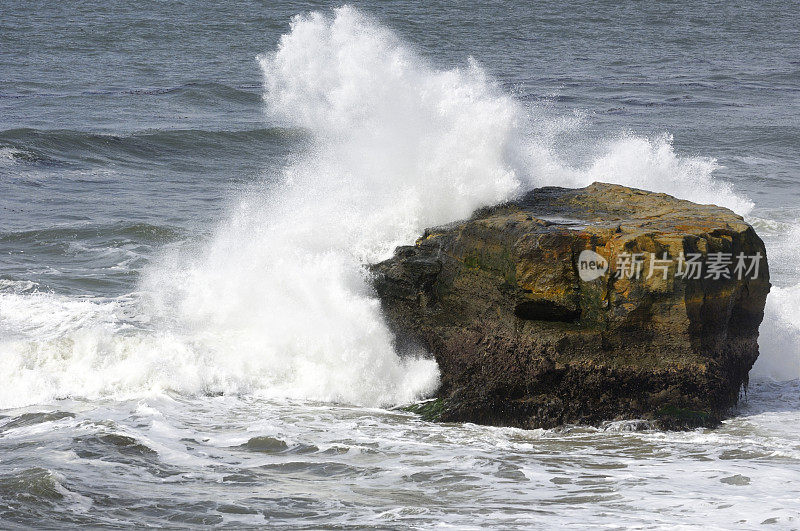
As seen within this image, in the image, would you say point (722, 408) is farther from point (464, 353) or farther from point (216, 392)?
point (216, 392)

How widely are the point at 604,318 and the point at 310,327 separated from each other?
96.2 inches

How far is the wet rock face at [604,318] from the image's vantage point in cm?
550

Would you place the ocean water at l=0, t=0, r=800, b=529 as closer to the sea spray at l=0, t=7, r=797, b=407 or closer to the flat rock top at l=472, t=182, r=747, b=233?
the sea spray at l=0, t=7, r=797, b=407

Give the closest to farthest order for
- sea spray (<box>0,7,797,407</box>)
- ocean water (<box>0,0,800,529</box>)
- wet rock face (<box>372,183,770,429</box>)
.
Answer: ocean water (<box>0,0,800,529</box>), wet rock face (<box>372,183,770,429</box>), sea spray (<box>0,7,797,407</box>)

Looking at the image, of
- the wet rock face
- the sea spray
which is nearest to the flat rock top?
the wet rock face

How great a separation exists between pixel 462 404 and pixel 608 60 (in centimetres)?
2177

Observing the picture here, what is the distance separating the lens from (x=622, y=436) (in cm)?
545

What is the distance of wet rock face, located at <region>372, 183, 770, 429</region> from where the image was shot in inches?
216

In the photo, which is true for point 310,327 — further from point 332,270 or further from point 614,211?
point 614,211

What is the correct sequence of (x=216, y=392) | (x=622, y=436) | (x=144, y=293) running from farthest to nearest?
(x=144, y=293)
(x=216, y=392)
(x=622, y=436)

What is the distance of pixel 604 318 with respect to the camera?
5539mm

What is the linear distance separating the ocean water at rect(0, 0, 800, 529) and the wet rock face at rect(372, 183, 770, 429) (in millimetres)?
207

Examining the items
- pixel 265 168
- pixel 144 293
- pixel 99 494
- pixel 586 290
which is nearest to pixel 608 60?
pixel 265 168

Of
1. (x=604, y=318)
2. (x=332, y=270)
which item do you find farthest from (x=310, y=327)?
(x=604, y=318)
